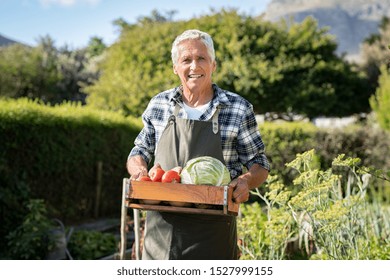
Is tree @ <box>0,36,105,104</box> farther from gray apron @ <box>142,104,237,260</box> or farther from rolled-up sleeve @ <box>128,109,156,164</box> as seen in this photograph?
gray apron @ <box>142,104,237,260</box>

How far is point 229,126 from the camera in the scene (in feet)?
8.51

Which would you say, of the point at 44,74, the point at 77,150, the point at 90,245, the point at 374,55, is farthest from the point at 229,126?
the point at 374,55

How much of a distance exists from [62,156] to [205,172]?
592 centimetres

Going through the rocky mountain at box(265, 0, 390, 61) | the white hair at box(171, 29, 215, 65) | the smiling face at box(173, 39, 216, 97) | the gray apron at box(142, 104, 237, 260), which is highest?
the rocky mountain at box(265, 0, 390, 61)

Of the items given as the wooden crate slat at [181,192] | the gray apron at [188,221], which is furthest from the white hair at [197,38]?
the wooden crate slat at [181,192]

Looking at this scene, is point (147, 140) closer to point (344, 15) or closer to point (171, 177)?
point (171, 177)

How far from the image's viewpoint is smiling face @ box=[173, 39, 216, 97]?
8.42ft

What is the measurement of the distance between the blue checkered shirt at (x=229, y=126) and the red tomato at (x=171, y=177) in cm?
29

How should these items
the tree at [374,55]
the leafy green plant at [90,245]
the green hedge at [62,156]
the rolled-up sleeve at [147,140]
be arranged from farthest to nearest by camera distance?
the tree at [374,55]
the green hedge at [62,156]
the leafy green plant at [90,245]
the rolled-up sleeve at [147,140]

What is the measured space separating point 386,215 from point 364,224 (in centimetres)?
115

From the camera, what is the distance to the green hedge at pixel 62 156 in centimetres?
663

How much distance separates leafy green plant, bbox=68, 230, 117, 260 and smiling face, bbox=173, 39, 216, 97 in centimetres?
402

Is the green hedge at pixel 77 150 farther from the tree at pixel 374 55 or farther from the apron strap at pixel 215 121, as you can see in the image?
the tree at pixel 374 55

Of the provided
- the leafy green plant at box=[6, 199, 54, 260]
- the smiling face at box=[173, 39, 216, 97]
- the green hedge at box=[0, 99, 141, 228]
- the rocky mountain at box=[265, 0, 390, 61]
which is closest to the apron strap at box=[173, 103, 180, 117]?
the smiling face at box=[173, 39, 216, 97]
